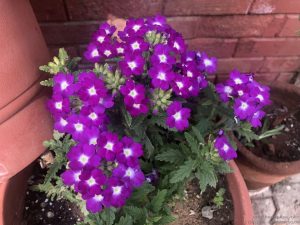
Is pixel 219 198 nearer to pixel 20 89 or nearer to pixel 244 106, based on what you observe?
pixel 244 106

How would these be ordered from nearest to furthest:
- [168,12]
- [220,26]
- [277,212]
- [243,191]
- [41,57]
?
1. [41,57]
2. [243,191]
3. [168,12]
4. [220,26]
5. [277,212]

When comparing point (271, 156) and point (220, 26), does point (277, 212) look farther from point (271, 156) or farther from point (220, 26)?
point (220, 26)

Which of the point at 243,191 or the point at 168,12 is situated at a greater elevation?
the point at 168,12

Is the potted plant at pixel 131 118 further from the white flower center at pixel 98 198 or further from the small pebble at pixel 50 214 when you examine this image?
the small pebble at pixel 50 214

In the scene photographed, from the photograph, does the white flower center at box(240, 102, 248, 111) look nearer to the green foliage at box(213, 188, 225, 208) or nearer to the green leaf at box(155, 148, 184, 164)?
the green leaf at box(155, 148, 184, 164)

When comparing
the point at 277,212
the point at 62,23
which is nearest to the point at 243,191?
the point at 277,212

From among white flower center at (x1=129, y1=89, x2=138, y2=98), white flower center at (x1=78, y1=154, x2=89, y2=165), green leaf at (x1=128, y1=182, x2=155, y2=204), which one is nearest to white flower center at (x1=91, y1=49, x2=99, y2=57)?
white flower center at (x1=129, y1=89, x2=138, y2=98)

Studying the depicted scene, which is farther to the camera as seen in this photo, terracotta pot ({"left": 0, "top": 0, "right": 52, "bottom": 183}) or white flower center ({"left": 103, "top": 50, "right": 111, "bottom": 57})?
white flower center ({"left": 103, "top": 50, "right": 111, "bottom": 57})

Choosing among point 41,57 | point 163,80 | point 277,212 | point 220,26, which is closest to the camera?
point 163,80
